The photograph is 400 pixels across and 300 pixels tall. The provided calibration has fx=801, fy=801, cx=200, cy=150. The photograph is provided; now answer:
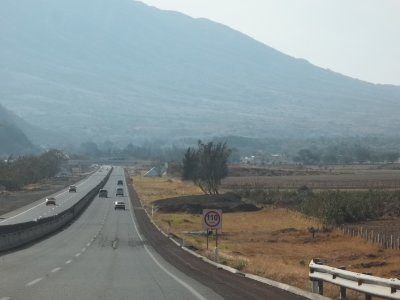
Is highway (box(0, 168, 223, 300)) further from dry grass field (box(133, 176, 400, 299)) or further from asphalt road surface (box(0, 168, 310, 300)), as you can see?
dry grass field (box(133, 176, 400, 299))

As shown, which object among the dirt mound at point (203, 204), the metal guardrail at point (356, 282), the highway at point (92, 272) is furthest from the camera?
the dirt mound at point (203, 204)

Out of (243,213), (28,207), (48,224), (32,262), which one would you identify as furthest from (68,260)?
(28,207)

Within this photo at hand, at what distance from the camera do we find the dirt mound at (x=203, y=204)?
7553 cm

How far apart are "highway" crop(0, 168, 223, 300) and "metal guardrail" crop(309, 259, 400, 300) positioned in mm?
2154

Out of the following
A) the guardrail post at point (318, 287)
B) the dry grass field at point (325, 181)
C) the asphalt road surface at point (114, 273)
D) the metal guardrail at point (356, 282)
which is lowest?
the asphalt road surface at point (114, 273)

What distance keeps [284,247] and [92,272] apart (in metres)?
20.9

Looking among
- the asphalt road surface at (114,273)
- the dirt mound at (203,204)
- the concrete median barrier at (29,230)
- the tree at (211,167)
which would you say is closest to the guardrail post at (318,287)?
the asphalt road surface at (114,273)

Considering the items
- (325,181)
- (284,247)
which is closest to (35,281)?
(284,247)

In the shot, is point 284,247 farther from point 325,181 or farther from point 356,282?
point 325,181

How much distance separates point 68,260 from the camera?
29.4 m

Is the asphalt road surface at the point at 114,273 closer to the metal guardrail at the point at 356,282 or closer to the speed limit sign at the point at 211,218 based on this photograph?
the metal guardrail at the point at 356,282

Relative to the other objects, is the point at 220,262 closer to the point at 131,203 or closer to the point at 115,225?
the point at 115,225

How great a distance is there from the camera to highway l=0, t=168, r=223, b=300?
56.6 feet

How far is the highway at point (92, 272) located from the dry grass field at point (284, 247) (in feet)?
8.76
